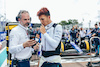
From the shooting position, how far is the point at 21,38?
6.62ft

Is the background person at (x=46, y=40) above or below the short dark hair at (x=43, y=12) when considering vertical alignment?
below

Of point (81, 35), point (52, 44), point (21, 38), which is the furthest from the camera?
point (81, 35)

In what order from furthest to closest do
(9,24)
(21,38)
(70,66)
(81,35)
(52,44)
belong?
1. (81,35)
2. (70,66)
3. (9,24)
4. (21,38)
5. (52,44)

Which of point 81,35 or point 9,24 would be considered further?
point 81,35

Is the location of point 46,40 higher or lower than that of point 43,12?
lower

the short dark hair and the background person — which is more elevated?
the short dark hair

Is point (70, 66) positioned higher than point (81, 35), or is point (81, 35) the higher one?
point (81, 35)

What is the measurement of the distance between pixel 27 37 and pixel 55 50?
0.50 meters

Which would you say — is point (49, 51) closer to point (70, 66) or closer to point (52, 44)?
point (52, 44)

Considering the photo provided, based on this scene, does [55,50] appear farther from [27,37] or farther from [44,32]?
[27,37]

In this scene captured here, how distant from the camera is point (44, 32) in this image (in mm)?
1954

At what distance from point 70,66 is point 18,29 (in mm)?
3958

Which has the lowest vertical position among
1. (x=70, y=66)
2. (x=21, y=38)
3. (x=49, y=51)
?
(x=70, y=66)

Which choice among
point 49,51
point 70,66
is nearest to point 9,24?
point 70,66
